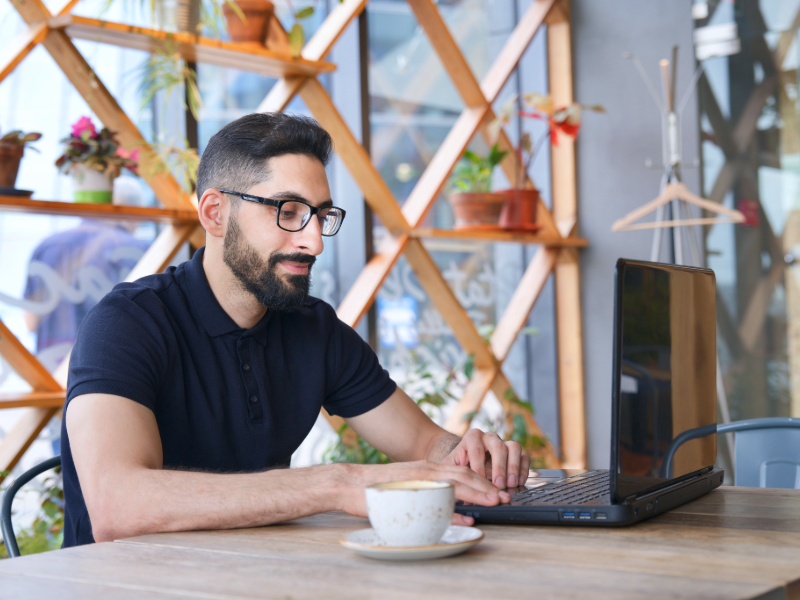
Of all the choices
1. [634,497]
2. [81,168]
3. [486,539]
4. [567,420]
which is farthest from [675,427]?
[567,420]

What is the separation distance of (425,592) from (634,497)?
1.26 feet

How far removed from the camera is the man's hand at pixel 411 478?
1.07 m

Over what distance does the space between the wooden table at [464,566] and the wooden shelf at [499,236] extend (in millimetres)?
2352

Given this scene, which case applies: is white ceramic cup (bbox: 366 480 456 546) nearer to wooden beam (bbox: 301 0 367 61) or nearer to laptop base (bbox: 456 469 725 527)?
laptop base (bbox: 456 469 725 527)

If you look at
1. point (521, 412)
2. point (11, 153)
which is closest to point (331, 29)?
point (11, 153)

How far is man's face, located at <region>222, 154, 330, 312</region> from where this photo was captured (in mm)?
1501

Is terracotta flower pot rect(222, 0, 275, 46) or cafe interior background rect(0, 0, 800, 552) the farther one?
cafe interior background rect(0, 0, 800, 552)

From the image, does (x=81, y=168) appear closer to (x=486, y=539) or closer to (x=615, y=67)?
(x=486, y=539)

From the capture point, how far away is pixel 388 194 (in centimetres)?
320

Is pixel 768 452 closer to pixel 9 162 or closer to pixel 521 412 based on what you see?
pixel 9 162

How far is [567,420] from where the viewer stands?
398cm

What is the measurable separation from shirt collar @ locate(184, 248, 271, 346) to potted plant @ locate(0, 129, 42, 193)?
95 cm

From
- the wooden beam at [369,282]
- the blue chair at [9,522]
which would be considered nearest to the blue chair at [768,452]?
the blue chair at [9,522]

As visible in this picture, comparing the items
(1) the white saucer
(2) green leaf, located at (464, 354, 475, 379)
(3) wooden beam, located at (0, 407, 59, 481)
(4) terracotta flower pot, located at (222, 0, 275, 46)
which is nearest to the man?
(1) the white saucer
